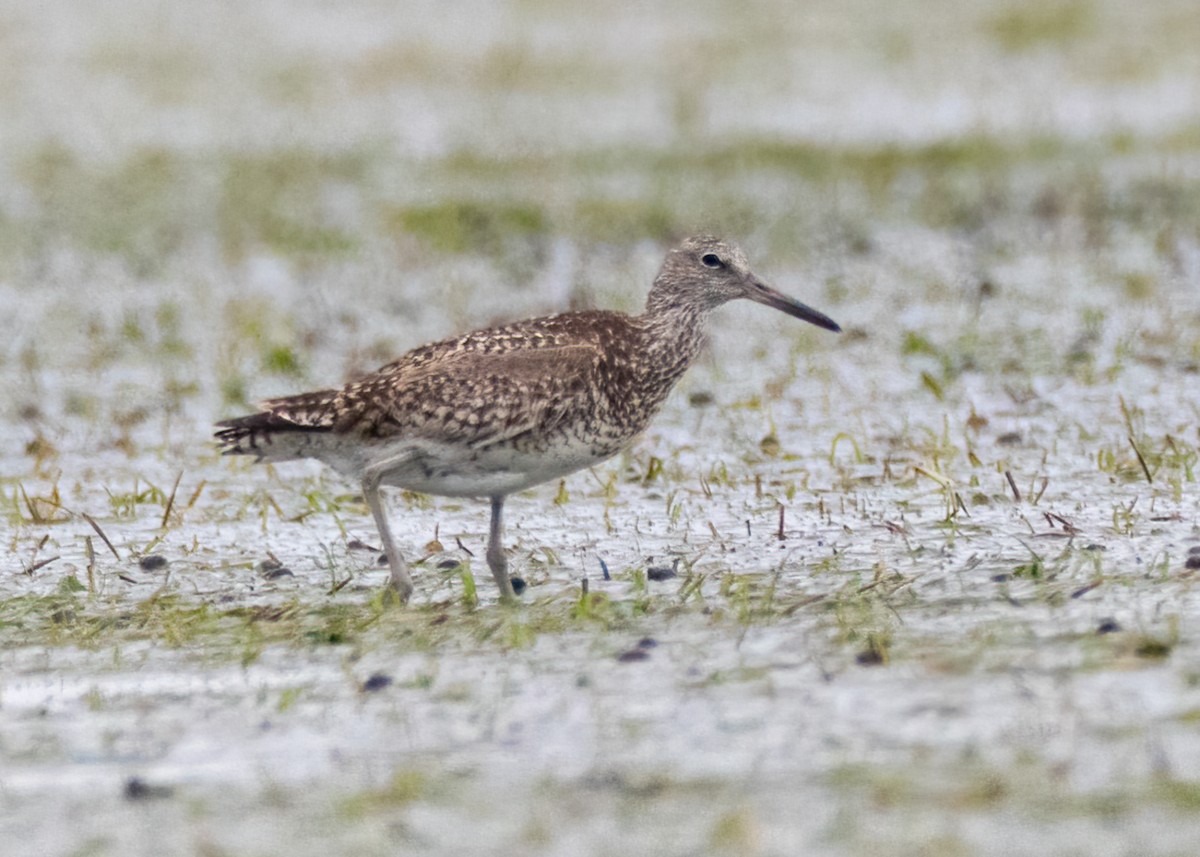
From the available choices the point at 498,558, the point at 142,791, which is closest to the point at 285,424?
the point at 498,558

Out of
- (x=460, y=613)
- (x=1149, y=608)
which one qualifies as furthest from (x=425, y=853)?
(x=1149, y=608)

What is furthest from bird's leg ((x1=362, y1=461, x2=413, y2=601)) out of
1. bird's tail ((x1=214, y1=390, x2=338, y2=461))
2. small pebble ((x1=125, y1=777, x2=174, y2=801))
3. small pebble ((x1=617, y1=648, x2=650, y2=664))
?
small pebble ((x1=125, y1=777, x2=174, y2=801))

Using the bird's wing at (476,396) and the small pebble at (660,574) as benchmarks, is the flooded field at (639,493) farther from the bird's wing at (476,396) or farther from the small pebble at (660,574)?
the bird's wing at (476,396)

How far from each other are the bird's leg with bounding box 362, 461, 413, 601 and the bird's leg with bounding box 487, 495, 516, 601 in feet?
1.02

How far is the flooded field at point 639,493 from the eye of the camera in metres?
5.54

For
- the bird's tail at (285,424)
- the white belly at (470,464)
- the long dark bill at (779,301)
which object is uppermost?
the long dark bill at (779,301)

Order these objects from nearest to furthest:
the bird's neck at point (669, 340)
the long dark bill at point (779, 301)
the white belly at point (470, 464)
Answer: the white belly at point (470, 464), the bird's neck at point (669, 340), the long dark bill at point (779, 301)

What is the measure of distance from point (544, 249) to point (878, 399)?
16.7ft

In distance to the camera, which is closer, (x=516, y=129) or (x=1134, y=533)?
(x=1134, y=533)

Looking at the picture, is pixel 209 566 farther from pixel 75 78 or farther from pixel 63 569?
pixel 75 78

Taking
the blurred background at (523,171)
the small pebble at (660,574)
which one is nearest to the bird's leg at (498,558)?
the small pebble at (660,574)

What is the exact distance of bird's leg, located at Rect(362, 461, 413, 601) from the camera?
768cm

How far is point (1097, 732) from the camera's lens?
18.7 ft

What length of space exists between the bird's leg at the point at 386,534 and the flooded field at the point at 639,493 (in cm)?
14
